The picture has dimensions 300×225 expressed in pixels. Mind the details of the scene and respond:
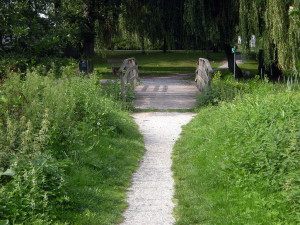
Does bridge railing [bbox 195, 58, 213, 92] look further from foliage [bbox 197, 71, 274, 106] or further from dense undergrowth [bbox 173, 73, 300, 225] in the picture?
dense undergrowth [bbox 173, 73, 300, 225]

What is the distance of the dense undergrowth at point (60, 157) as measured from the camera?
18.5 ft

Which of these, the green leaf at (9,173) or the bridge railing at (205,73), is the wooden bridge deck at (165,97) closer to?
the bridge railing at (205,73)

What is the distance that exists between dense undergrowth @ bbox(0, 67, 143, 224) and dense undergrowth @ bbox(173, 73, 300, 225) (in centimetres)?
98

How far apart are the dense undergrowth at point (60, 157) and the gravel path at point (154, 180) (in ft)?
0.60

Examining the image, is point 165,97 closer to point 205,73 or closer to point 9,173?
point 205,73

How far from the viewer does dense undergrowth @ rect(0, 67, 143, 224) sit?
562 cm

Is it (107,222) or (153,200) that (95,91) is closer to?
(153,200)

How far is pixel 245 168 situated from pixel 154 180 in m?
1.46

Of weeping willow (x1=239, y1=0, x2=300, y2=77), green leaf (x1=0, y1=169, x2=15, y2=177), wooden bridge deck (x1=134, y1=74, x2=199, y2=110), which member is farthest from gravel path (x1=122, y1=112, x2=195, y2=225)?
weeping willow (x1=239, y1=0, x2=300, y2=77)

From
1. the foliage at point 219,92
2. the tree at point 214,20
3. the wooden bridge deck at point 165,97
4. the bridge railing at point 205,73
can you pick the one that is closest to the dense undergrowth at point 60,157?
the foliage at point 219,92

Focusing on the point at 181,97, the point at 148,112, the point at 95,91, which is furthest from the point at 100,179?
the point at 181,97

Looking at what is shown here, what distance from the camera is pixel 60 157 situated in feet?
24.7

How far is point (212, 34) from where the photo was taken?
20203mm

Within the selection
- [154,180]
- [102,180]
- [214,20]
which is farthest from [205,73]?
[102,180]
